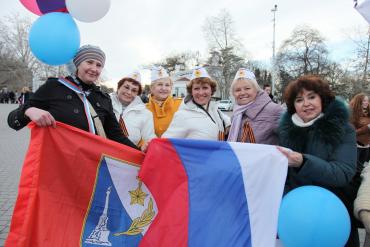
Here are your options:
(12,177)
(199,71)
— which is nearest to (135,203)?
(199,71)

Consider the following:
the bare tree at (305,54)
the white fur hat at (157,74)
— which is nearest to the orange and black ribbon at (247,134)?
the white fur hat at (157,74)

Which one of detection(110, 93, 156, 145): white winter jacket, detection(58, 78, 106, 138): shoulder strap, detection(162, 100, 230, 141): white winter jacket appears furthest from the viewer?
detection(110, 93, 156, 145): white winter jacket

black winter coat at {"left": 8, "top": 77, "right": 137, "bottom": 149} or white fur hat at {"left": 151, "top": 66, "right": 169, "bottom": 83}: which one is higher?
white fur hat at {"left": 151, "top": 66, "right": 169, "bottom": 83}

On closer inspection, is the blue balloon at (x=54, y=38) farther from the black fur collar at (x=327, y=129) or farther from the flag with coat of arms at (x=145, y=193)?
the black fur collar at (x=327, y=129)

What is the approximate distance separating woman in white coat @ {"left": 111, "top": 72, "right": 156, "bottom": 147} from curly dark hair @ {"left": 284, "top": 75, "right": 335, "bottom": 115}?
201 cm

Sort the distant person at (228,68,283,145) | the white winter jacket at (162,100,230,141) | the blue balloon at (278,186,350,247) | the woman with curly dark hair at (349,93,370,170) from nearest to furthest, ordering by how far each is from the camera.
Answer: the blue balloon at (278,186,350,247) < the distant person at (228,68,283,145) < the white winter jacket at (162,100,230,141) < the woman with curly dark hair at (349,93,370,170)

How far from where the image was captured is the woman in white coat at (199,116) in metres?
3.75

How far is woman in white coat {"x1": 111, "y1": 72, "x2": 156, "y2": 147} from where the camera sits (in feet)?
14.4

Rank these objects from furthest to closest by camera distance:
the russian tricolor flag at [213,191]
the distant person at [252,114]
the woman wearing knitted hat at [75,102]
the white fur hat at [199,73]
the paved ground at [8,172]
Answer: the paved ground at [8,172]
the white fur hat at [199,73]
the distant person at [252,114]
the woman wearing knitted hat at [75,102]
the russian tricolor flag at [213,191]

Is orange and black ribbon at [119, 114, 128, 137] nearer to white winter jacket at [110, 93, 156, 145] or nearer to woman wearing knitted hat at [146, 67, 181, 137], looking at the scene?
white winter jacket at [110, 93, 156, 145]

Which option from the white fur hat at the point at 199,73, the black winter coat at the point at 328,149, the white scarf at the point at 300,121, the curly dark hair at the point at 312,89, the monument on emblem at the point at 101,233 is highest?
the white fur hat at the point at 199,73

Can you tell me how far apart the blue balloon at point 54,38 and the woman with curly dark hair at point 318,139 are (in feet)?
6.35

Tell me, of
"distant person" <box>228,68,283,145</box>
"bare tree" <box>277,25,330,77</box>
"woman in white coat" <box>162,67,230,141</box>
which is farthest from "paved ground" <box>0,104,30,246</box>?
"bare tree" <box>277,25,330,77</box>

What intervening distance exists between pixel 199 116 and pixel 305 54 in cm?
5000
